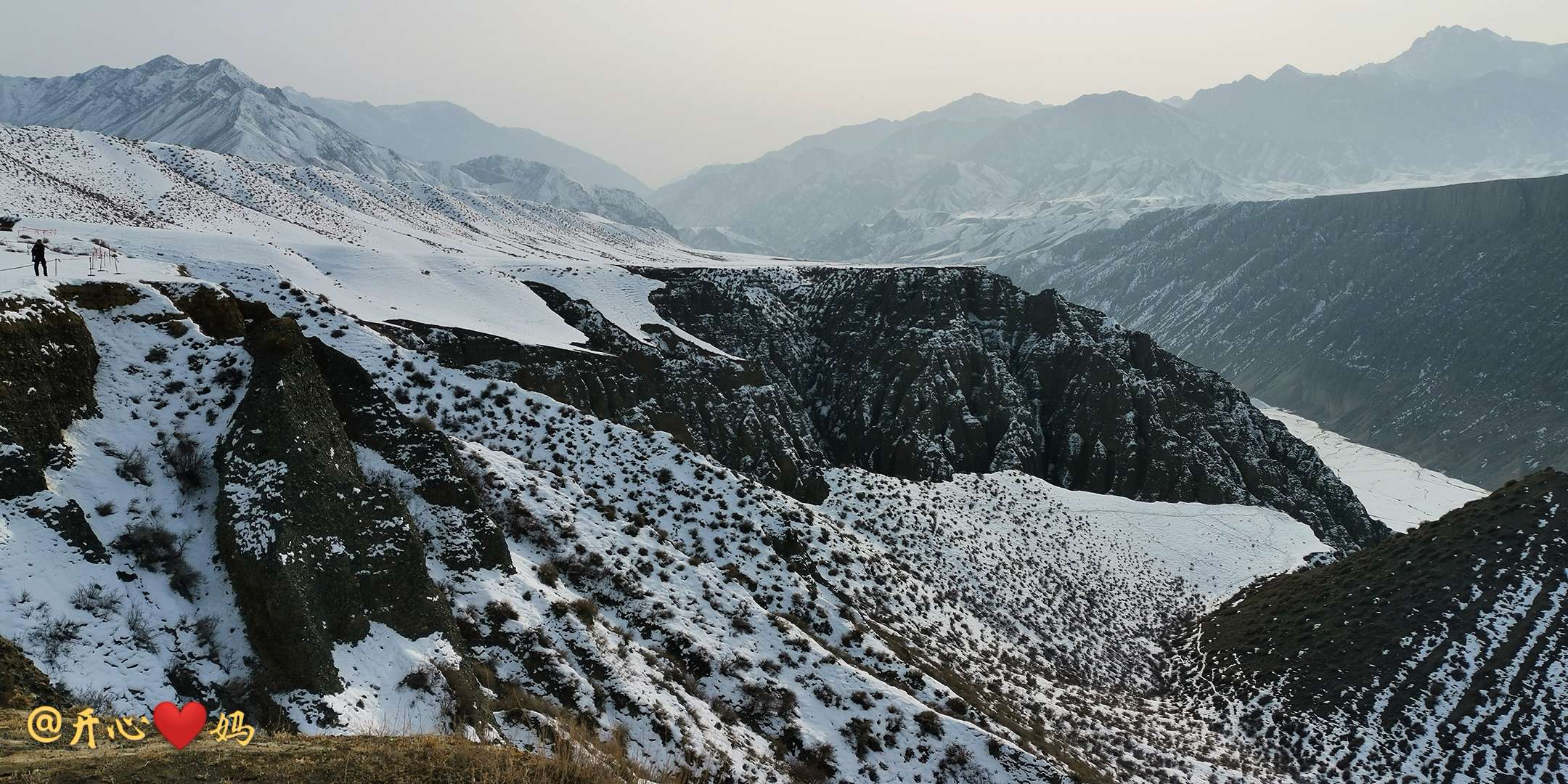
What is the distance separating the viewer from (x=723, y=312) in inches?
2630

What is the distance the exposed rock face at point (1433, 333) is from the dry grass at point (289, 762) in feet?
532

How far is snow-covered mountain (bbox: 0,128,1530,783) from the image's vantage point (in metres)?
10.2

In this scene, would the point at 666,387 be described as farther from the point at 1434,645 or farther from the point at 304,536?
the point at 1434,645

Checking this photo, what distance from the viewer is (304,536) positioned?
11.1 metres

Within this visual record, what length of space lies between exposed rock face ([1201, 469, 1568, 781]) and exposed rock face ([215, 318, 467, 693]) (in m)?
29.3

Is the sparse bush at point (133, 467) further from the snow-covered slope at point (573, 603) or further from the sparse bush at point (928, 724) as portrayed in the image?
the sparse bush at point (928, 724)

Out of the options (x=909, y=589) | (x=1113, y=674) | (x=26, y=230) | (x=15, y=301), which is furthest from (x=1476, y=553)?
(x=26, y=230)

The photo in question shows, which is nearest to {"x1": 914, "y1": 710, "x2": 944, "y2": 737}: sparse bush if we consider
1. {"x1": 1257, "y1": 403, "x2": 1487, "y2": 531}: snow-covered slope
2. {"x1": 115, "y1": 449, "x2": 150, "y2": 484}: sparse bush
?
{"x1": 115, "y1": 449, "x2": 150, "y2": 484}: sparse bush

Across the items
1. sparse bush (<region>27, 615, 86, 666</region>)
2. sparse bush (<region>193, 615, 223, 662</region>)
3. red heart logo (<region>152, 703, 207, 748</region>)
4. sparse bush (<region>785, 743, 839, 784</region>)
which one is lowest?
sparse bush (<region>785, 743, 839, 784</region>)

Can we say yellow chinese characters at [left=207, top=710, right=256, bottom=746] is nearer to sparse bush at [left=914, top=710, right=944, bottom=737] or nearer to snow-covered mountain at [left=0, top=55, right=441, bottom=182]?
sparse bush at [left=914, top=710, right=944, bottom=737]

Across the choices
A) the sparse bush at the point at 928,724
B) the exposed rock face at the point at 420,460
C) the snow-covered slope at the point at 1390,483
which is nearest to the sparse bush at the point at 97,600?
the exposed rock face at the point at 420,460

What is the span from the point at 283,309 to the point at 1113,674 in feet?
125

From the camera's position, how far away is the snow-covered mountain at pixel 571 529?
10.2 meters

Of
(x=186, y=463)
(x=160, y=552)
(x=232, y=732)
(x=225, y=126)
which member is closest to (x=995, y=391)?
(x=186, y=463)
